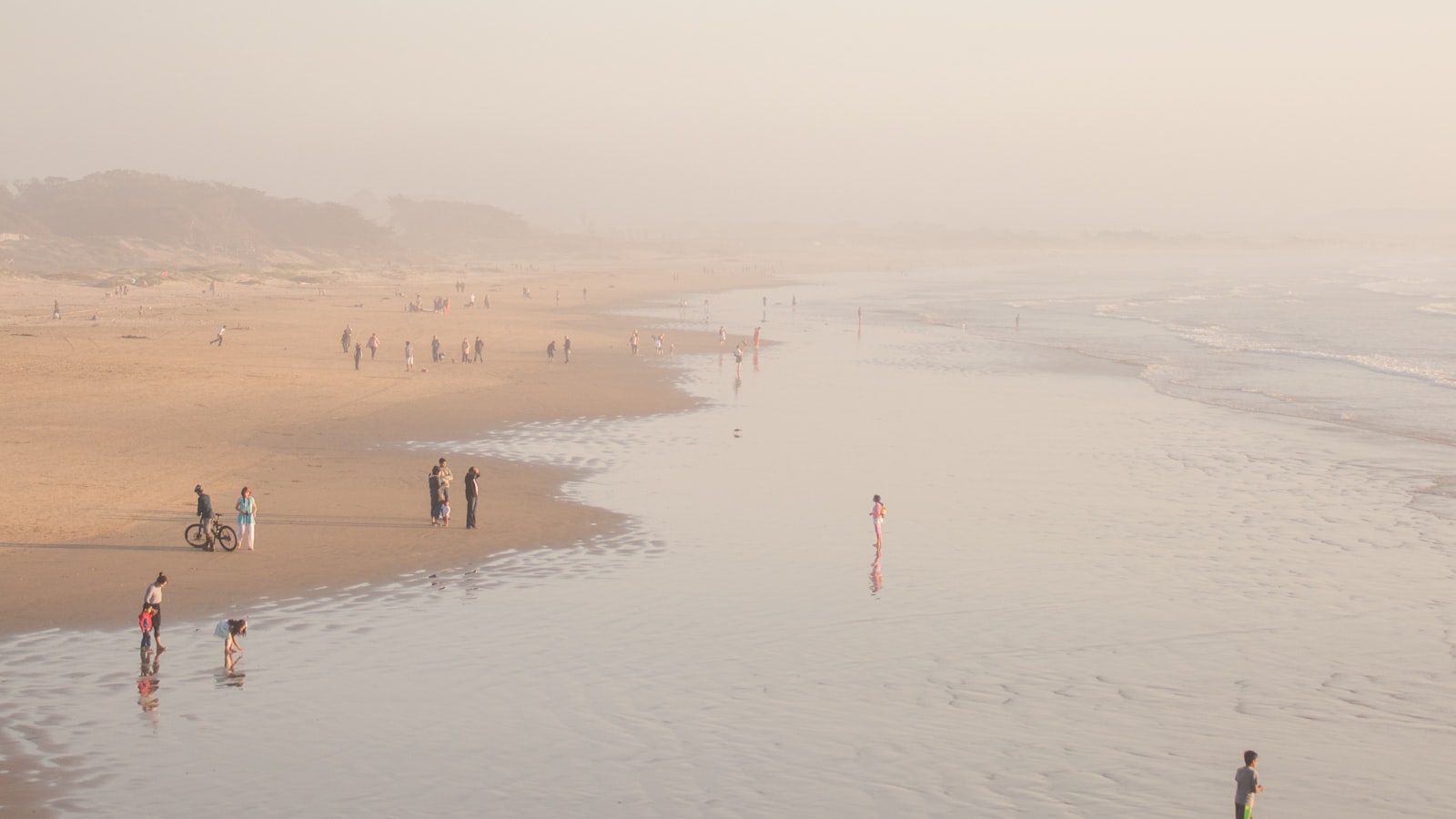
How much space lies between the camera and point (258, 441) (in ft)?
112

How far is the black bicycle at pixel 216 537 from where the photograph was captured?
22.9m

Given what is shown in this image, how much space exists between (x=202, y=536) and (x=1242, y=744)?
17262mm

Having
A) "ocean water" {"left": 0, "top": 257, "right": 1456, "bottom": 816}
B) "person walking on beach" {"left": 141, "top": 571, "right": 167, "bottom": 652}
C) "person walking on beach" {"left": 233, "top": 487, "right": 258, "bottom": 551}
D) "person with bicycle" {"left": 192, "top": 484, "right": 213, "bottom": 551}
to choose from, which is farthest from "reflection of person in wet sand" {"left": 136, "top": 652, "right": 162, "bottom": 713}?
"person walking on beach" {"left": 233, "top": 487, "right": 258, "bottom": 551}

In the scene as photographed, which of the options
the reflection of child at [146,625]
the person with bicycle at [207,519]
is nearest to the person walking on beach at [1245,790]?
the reflection of child at [146,625]

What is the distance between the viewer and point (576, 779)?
14.1 m

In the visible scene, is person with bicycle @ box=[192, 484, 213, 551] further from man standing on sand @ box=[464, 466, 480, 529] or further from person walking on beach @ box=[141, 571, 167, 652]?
person walking on beach @ box=[141, 571, 167, 652]

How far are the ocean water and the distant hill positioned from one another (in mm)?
117882

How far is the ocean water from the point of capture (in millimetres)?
14039

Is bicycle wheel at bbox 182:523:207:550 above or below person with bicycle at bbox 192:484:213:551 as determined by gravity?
below

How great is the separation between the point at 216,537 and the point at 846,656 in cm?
1166

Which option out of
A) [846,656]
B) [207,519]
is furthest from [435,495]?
[846,656]

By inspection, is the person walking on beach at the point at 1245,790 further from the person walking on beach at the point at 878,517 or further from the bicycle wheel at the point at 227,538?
the bicycle wheel at the point at 227,538

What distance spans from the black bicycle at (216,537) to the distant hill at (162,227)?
115m

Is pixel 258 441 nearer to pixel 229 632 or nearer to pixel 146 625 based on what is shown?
pixel 146 625
